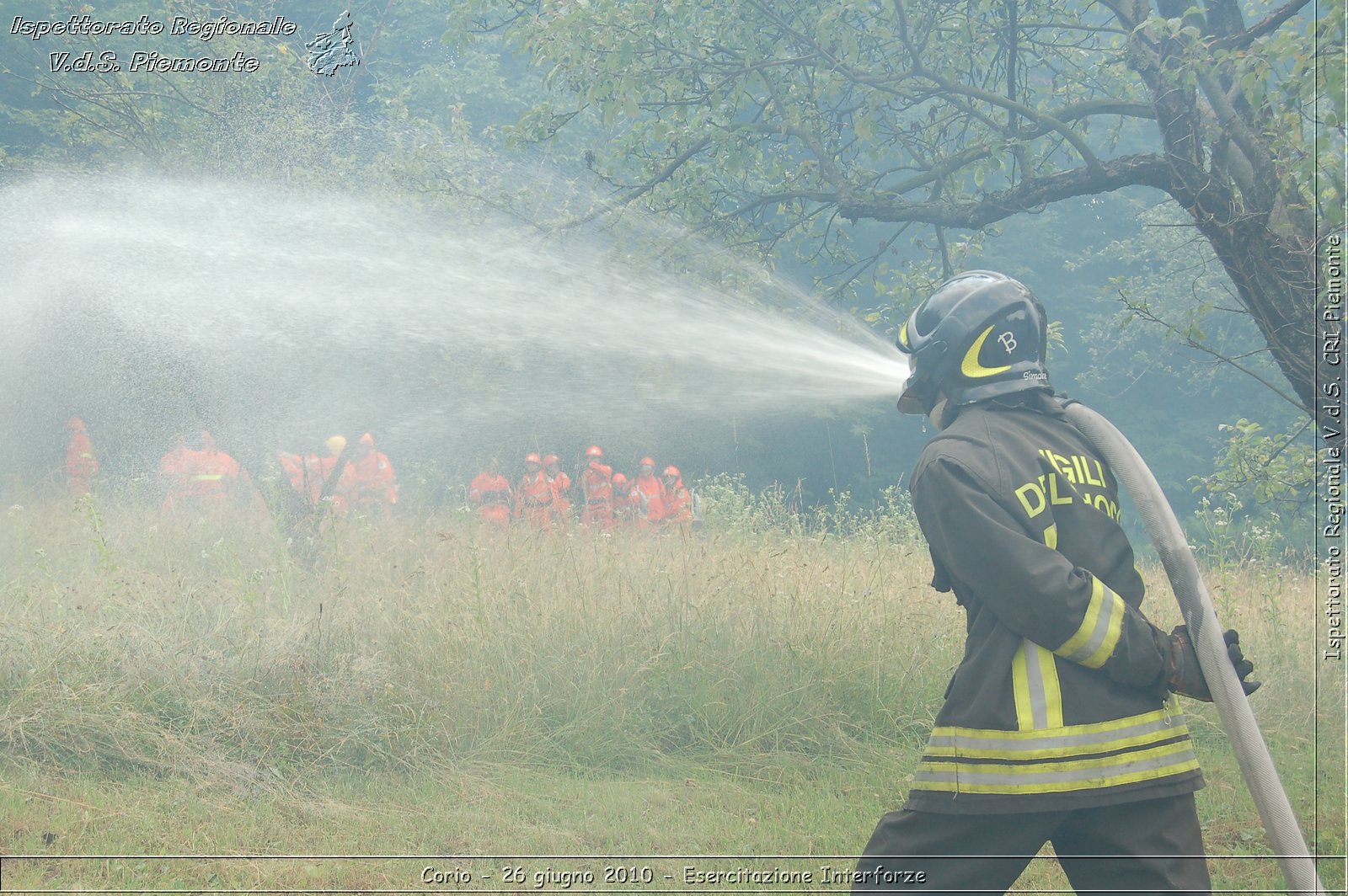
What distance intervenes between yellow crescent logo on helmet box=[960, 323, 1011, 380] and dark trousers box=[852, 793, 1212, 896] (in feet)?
3.85

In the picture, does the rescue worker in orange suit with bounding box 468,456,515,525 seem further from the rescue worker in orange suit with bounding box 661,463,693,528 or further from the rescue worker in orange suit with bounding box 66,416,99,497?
the rescue worker in orange suit with bounding box 66,416,99,497

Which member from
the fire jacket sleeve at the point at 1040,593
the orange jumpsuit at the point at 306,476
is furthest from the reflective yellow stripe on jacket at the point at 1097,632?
the orange jumpsuit at the point at 306,476

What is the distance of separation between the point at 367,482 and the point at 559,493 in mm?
2056

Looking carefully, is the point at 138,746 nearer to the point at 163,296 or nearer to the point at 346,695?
the point at 346,695

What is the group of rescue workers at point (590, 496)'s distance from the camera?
902 cm

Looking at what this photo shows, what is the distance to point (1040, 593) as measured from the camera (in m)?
2.46

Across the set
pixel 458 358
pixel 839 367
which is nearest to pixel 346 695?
pixel 839 367

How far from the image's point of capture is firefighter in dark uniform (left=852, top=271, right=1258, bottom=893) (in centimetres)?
248

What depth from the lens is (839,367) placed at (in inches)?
238

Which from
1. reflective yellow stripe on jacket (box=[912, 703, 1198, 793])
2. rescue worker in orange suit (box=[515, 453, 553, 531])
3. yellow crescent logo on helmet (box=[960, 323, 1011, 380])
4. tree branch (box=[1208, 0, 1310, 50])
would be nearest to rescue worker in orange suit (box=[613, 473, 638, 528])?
rescue worker in orange suit (box=[515, 453, 553, 531])

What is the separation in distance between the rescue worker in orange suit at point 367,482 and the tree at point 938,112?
→ 3.79 metres

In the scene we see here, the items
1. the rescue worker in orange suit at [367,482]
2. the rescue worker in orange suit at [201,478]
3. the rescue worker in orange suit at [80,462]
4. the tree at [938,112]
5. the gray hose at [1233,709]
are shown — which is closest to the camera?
the gray hose at [1233,709]

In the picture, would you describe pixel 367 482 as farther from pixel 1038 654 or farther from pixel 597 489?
pixel 1038 654

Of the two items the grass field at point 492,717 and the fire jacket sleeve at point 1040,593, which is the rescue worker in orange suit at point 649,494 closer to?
the grass field at point 492,717
